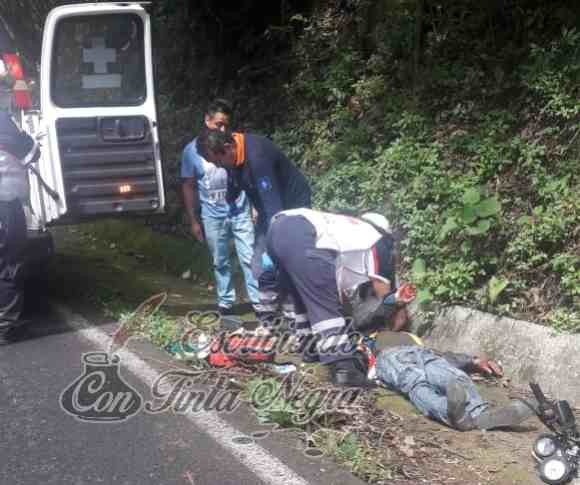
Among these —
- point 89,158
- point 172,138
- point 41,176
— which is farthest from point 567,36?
point 172,138

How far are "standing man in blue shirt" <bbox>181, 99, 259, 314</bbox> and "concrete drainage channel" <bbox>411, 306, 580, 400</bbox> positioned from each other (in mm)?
1496

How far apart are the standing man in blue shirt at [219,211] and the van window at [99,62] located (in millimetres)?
782

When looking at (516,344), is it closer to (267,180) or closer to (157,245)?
(267,180)

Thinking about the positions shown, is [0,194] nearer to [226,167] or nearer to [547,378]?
[226,167]

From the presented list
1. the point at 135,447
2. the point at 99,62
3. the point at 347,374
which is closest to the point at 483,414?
the point at 347,374

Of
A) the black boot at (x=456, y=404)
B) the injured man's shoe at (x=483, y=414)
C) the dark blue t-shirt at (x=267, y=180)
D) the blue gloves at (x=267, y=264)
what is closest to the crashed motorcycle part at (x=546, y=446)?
the injured man's shoe at (x=483, y=414)

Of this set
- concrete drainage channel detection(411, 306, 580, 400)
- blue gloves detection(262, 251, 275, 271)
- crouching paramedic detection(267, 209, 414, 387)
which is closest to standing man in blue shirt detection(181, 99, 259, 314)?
blue gloves detection(262, 251, 275, 271)

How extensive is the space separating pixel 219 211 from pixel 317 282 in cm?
183

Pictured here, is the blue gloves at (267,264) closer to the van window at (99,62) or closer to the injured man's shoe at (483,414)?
the injured man's shoe at (483,414)

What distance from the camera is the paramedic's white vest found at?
4.94m

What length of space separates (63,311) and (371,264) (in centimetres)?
327

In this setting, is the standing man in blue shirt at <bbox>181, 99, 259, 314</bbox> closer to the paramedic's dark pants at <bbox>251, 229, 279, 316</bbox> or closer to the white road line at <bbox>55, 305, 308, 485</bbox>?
the paramedic's dark pants at <bbox>251, 229, 279, 316</bbox>

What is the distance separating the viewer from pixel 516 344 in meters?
5.17

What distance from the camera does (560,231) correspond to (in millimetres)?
5500
